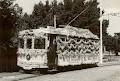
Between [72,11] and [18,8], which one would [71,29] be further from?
[72,11]

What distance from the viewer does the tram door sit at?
21.0m

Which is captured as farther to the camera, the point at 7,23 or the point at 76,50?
the point at 76,50

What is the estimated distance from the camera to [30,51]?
2083 cm

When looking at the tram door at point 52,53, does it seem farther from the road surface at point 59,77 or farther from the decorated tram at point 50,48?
the road surface at point 59,77

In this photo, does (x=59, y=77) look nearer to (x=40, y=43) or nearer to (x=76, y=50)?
(x=40, y=43)

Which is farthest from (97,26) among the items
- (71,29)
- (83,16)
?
(71,29)

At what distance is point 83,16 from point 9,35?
28.8 meters

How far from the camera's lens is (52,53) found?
21250 mm

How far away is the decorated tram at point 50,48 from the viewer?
20.6 m

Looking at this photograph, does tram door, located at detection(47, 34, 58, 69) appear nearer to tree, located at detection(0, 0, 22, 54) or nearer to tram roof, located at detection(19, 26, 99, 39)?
tram roof, located at detection(19, 26, 99, 39)

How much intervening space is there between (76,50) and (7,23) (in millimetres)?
5849

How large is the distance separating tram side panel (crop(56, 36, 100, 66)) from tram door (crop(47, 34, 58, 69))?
0.30m

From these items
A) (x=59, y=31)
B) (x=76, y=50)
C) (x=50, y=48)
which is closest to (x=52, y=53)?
(x=50, y=48)

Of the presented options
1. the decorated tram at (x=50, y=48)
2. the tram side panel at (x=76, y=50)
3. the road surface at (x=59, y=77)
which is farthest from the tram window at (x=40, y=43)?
the road surface at (x=59, y=77)
